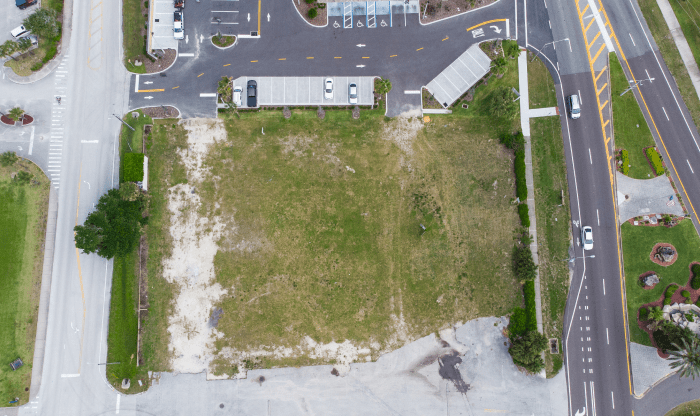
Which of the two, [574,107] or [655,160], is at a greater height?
[574,107]

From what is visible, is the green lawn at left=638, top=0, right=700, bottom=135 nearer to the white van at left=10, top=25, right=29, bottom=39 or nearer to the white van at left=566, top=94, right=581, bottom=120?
the white van at left=566, top=94, right=581, bottom=120

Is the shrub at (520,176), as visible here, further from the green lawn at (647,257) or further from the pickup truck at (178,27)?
the pickup truck at (178,27)

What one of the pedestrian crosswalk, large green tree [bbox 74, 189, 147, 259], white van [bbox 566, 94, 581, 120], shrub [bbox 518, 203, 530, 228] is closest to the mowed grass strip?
shrub [bbox 518, 203, 530, 228]

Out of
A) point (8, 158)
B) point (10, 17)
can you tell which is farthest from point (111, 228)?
point (10, 17)

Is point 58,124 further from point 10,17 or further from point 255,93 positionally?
point 255,93

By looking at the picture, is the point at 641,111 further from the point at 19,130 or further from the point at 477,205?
the point at 19,130

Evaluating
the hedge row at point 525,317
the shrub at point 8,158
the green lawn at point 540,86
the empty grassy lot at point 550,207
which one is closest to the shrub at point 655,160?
the empty grassy lot at point 550,207
